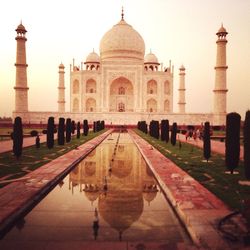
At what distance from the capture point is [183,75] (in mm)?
29969

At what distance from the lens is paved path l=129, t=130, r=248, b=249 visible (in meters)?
2.58

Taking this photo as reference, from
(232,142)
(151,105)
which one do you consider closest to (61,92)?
(151,105)

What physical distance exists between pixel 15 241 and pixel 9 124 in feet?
75.4

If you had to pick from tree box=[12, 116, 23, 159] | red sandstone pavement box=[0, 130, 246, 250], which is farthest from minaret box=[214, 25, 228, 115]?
red sandstone pavement box=[0, 130, 246, 250]

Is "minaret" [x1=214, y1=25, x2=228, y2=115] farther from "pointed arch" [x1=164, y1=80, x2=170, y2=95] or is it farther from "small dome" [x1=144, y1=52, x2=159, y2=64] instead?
"small dome" [x1=144, y1=52, x2=159, y2=64]

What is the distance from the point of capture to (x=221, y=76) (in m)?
24.2

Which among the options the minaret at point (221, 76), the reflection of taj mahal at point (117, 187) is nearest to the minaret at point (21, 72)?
the minaret at point (221, 76)

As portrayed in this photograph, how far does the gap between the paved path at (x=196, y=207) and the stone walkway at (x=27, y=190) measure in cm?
162

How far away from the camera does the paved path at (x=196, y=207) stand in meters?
2.58

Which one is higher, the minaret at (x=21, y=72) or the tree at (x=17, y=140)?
the minaret at (x=21, y=72)

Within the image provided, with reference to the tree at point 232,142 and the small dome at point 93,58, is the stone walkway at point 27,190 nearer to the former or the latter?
the tree at point 232,142

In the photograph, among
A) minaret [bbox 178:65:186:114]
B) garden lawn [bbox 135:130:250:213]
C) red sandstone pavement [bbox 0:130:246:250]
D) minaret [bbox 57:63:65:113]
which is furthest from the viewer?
minaret [bbox 57:63:65:113]

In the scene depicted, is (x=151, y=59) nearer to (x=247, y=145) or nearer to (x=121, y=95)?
(x=121, y=95)

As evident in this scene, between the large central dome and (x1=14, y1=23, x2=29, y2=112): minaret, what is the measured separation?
9379mm
